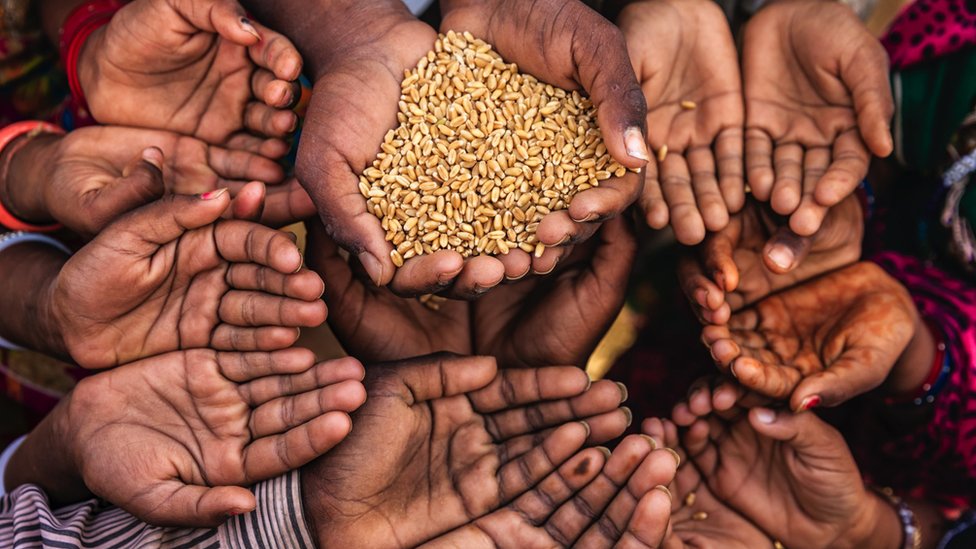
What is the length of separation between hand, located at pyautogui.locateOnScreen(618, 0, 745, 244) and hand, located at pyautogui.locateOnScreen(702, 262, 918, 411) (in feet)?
→ 1.19

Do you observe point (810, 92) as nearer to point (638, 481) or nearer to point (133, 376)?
point (638, 481)

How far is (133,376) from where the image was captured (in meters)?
2.02

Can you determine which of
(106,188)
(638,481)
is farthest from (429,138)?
(638,481)

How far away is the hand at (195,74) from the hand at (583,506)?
1211mm

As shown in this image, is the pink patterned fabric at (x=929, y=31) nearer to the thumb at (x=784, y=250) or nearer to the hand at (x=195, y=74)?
the thumb at (x=784, y=250)

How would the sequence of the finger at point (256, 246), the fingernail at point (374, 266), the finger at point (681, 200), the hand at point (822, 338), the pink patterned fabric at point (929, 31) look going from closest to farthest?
the finger at point (256, 246), the fingernail at point (374, 266), the hand at point (822, 338), the finger at point (681, 200), the pink patterned fabric at point (929, 31)

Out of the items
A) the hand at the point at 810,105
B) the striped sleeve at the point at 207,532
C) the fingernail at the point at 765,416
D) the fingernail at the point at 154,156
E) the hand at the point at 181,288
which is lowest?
the striped sleeve at the point at 207,532

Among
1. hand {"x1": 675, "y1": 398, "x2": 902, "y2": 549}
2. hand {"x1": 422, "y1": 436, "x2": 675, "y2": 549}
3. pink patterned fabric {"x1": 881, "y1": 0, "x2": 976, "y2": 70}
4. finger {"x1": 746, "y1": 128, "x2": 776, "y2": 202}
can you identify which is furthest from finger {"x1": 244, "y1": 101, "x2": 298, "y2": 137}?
pink patterned fabric {"x1": 881, "y1": 0, "x2": 976, "y2": 70}

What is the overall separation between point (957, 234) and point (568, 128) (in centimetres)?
159

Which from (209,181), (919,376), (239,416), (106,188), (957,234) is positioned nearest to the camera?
(239,416)

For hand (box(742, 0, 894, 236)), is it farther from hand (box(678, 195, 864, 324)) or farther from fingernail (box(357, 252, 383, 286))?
fingernail (box(357, 252, 383, 286))

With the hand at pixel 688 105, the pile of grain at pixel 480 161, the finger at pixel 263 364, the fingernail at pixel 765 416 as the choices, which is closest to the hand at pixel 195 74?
the pile of grain at pixel 480 161

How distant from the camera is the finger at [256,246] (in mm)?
1914

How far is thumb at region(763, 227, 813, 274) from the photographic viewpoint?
2197 mm
